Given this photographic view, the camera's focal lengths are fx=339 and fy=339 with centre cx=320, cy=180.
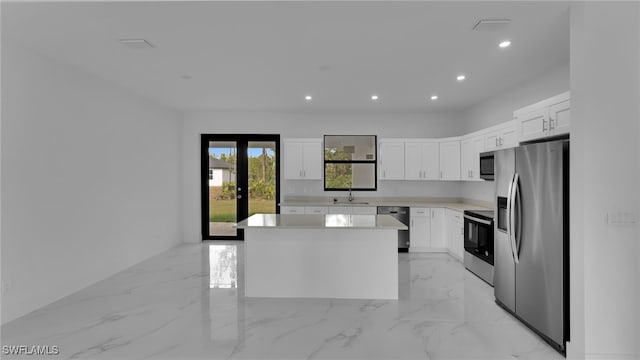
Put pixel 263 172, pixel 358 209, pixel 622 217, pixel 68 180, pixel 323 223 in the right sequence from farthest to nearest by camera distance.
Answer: pixel 263 172, pixel 358 209, pixel 68 180, pixel 323 223, pixel 622 217

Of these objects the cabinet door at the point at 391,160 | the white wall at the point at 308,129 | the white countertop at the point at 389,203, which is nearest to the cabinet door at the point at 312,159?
Result: the white wall at the point at 308,129

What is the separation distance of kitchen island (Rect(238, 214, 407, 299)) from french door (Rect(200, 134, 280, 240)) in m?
2.94

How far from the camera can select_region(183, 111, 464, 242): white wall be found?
651 centimetres

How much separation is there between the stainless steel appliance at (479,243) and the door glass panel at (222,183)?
14.0 ft

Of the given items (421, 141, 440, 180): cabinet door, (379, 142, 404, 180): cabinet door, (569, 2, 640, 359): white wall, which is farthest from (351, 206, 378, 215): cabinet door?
(569, 2, 640, 359): white wall

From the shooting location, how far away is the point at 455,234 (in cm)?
534

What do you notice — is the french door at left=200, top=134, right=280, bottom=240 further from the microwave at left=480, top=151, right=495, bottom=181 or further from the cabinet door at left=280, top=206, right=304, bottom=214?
the microwave at left=480, top=151, right=495, bottom=181

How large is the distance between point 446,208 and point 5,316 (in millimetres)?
→ 5652

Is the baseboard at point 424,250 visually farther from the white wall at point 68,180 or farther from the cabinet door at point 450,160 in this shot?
the white wall at point 68,180

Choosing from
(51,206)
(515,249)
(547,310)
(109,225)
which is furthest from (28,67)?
(547,310)

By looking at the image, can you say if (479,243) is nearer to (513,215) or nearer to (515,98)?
(513,215)

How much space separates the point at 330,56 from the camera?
3527 mm

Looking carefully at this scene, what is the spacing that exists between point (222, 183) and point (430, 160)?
158 inches

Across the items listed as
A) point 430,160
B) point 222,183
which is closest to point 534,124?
point 430,160
